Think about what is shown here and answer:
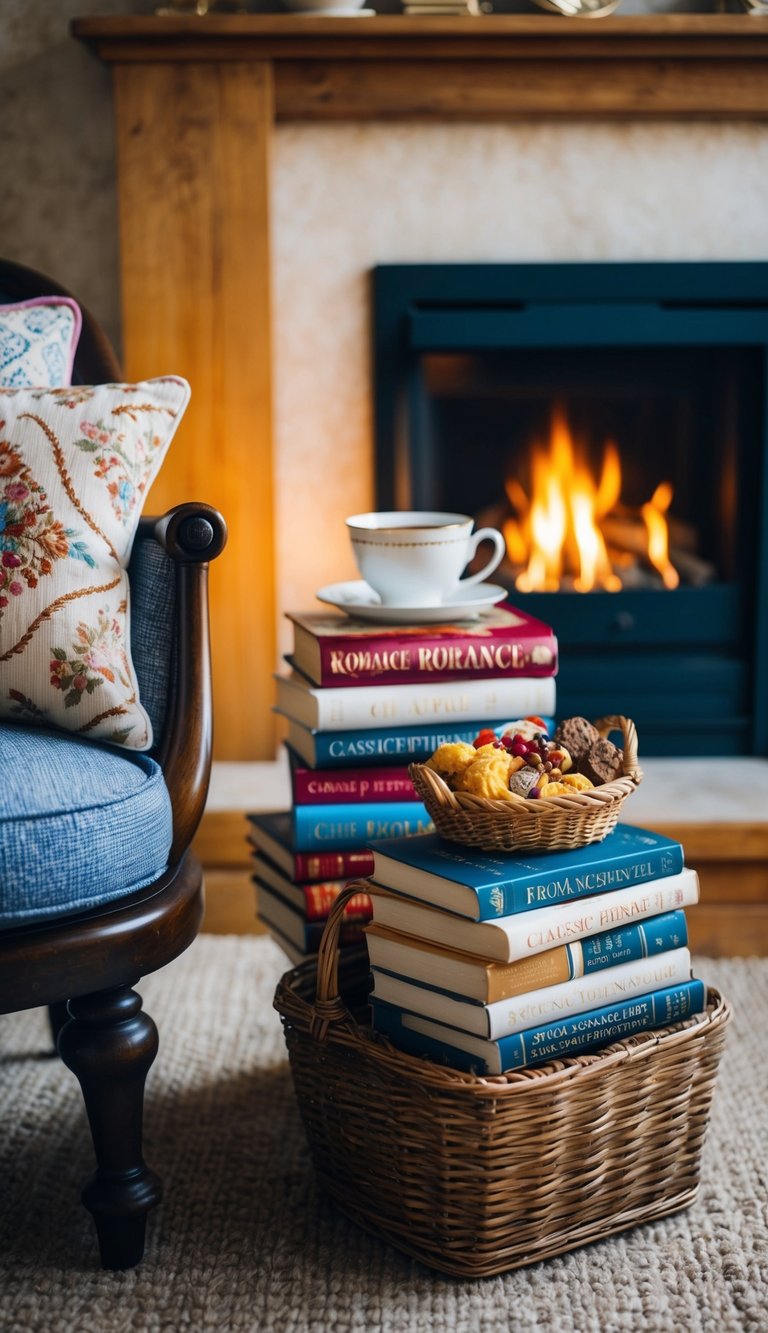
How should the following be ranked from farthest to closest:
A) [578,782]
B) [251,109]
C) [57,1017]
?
1. [251,109]
2. [57,1017]
3. [578,782]

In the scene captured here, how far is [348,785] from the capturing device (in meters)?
1.31

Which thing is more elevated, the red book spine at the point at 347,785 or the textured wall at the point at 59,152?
the textured wall at the point at 59,152

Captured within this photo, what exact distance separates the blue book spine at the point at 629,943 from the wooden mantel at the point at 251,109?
1094 millimetres

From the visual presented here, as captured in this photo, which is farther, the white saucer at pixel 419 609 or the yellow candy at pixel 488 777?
the white saucer at pixel 419 609

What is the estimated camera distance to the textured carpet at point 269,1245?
1085 millimetres

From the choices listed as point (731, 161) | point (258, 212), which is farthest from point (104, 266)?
point (731, 161)

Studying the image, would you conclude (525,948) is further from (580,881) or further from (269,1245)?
(269,1245)

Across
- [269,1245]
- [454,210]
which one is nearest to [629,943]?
[269,1245]

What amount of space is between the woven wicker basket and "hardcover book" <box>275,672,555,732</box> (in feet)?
0.74

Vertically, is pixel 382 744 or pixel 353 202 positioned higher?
pixel 353 202

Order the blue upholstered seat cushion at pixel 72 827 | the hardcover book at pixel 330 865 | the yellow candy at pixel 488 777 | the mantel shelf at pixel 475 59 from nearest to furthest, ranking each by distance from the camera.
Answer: the blue upholstered seat cushion at pixel 72 827 → the yellow candy at pixel 488 777 → the hardcover book at pixel 330 865 → the mantel shelf at pixel 475 59

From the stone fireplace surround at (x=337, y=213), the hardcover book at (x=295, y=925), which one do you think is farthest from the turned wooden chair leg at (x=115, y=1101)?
the stone fireplace surround at (x=337, y=213)

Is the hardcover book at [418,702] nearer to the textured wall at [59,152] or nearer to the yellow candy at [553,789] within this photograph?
the yellow candy at [553,789]

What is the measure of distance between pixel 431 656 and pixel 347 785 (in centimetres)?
16
